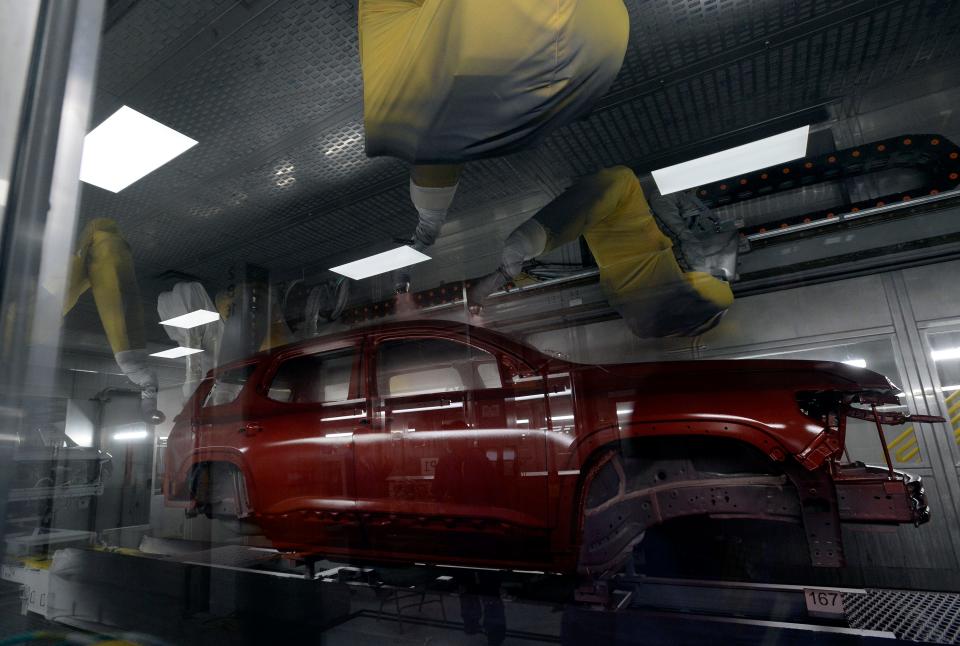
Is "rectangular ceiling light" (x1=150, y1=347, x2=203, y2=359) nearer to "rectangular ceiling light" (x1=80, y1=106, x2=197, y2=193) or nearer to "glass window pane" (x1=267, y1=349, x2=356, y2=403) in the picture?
"glass window pane" (x1=267, y1=349, x2=356, y2=403)

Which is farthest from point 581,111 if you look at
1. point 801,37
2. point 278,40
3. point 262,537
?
point 262,537

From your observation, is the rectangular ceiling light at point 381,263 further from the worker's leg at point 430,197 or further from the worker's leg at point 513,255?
the worker's leg at point 513,255

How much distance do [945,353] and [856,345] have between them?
6.2 inches

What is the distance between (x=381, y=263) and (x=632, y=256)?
0.88m

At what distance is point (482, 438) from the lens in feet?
4.58

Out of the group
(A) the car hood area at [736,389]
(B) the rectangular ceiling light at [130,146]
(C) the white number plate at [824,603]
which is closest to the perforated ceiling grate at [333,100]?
(B) the rectangular ceiling light at [130,146]

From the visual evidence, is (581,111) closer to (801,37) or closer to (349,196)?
(801,37)

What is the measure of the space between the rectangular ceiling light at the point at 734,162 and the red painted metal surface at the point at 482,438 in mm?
542

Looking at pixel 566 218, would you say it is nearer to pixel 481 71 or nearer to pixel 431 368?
pixel 481 71

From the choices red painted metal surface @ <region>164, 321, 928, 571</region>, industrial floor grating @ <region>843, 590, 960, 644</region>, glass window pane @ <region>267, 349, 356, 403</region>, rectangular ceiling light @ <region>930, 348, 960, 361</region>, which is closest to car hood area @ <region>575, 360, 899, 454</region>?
red painted metal surface @ <region>164, 321, 928, 571</region>

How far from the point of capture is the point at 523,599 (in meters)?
1.38

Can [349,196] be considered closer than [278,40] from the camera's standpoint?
No

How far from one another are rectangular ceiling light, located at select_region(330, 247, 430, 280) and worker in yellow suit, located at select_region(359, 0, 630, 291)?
411 mm

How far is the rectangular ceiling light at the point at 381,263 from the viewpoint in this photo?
5.20 feet
